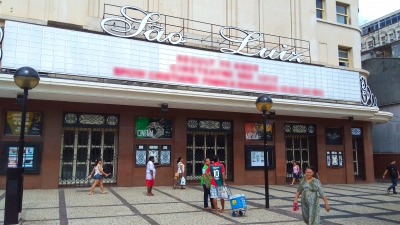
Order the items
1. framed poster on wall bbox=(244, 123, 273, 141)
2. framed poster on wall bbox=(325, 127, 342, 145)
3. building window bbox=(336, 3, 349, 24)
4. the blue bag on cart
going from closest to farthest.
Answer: the blue bag on cart
framed poster on wall bbox=(244, 123, 273, 141)
framed poster on wall bbox=(325, 127, 342, 145)
building window bbox=(336, 3, 349, 24)

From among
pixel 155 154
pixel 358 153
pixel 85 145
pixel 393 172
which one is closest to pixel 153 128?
pixel 155 154

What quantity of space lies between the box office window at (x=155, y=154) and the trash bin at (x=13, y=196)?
8.21 meters

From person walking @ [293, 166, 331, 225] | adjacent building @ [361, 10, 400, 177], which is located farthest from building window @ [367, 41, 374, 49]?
person walking @ [293, 166, 331, 225]

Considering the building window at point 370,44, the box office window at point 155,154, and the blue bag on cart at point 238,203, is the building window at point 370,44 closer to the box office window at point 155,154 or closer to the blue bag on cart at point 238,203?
the box office window at point 155,154

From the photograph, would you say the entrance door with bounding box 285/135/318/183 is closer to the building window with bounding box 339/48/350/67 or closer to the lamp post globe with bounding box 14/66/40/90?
the building window with bounding box 339/48/350/67

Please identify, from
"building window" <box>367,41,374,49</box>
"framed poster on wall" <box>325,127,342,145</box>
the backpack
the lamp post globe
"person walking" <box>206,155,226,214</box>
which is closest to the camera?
the lamp post globe

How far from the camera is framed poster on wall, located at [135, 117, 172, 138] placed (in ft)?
54.1

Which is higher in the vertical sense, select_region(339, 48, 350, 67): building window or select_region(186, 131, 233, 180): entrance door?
select_region(339, 48, 350, 67): building window

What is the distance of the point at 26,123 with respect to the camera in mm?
14641

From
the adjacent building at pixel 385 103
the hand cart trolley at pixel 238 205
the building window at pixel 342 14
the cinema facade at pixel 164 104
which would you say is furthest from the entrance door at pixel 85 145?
the adjacent building at pixel 385 103

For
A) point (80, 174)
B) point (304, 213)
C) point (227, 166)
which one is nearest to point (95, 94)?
point (80, 174)

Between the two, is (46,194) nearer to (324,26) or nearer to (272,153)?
(272,153)

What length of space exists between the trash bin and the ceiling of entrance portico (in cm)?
579

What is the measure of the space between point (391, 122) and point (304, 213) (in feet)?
80.4
